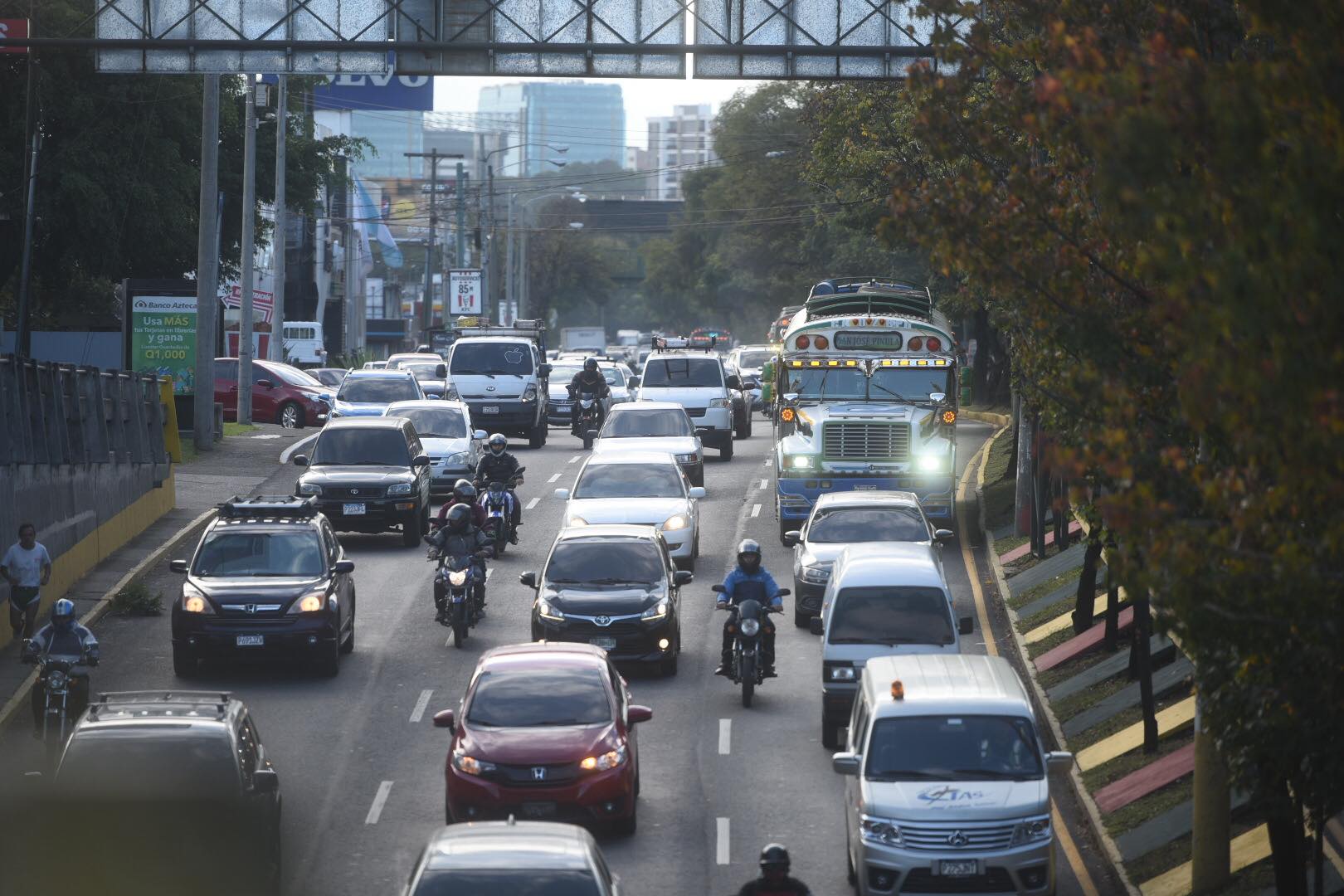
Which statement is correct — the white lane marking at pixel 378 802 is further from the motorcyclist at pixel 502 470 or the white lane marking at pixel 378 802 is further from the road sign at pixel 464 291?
the road sign at pixel 464 291

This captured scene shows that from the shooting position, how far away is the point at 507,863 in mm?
11602

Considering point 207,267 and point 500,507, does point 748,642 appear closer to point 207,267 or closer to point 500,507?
point 500,507

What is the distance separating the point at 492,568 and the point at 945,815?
1600cm

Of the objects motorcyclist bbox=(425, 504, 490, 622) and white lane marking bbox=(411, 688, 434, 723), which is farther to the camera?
motorcyclist bbox=(425, 504, 490, 622)

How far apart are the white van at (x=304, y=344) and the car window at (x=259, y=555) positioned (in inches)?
2172

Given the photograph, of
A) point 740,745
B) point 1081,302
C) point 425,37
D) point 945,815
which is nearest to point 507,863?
point 945,815

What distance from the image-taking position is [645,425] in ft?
121

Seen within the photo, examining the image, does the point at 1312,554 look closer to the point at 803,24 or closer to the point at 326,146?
the point at 803,24

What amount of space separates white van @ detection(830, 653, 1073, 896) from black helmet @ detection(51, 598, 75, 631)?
303 inches

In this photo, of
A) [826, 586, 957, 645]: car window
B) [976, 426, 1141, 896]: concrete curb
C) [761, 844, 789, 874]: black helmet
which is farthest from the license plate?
[826, 586, 957, 645]: car window

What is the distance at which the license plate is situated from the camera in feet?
47.8

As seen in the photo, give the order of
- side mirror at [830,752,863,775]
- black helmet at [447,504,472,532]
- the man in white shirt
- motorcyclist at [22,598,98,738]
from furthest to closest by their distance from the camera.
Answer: black helmet at [447,504,472,532] < the man in white shirt < motorcyclist at [22,598,98,738] < side mirror at [830,752,863,775]

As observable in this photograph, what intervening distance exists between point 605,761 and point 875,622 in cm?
509

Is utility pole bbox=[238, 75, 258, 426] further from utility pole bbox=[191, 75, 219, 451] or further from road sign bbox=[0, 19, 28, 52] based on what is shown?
road sign bbox=[0, 19, 28, 52]
